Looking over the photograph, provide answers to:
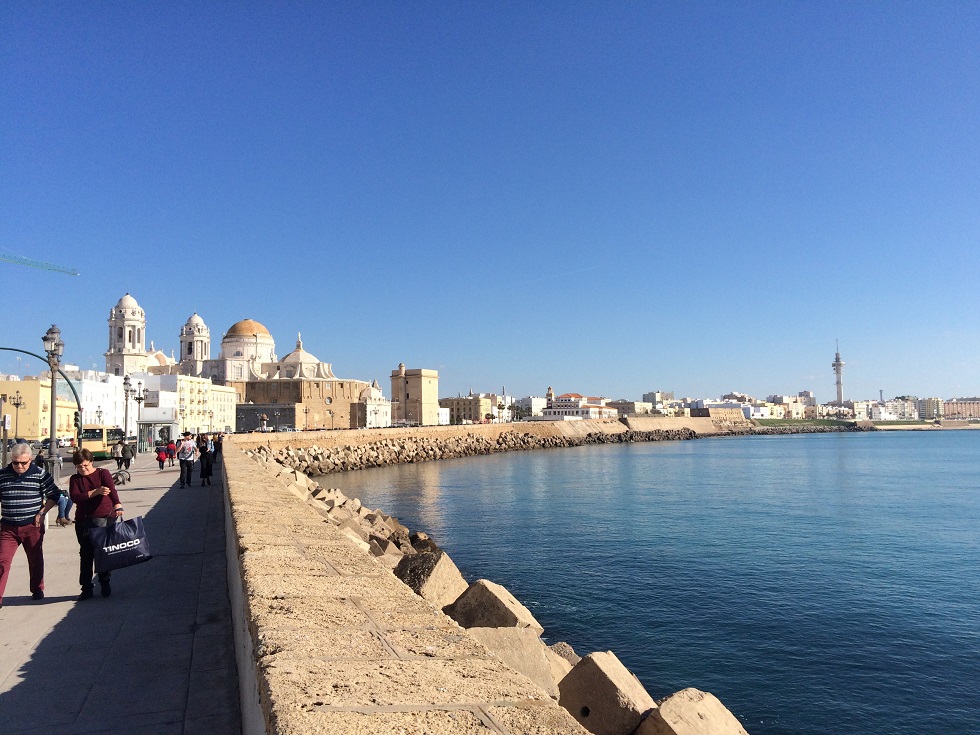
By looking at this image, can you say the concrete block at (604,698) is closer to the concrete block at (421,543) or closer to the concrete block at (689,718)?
the concrete block at (689,718)

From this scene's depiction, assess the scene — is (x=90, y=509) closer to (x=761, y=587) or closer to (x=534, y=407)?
(x=761, y=587)

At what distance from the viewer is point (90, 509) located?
5.10m

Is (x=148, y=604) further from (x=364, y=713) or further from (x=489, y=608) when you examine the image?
(x=364, y=713)

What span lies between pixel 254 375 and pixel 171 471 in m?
59.9

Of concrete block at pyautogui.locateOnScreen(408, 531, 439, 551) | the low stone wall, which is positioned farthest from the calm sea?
the low stone wall

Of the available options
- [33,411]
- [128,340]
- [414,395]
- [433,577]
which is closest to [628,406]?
[414,395]

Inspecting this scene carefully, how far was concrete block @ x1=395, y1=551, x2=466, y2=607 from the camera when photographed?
6.25 meters

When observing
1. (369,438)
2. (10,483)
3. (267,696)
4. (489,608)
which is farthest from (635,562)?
(369,438)

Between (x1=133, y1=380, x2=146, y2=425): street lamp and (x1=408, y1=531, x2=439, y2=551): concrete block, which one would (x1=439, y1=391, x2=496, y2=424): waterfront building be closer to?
(x1=133, y1=380, x2=146, y2=425): street lamp

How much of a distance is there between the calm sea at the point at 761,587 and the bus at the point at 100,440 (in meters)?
9.47

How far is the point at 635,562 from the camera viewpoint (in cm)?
1293

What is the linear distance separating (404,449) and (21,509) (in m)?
41.1

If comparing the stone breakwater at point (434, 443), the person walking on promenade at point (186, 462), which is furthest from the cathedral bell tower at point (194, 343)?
the person walking on promenade at point (186, 462)

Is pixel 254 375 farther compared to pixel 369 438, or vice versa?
pixel 254 375
